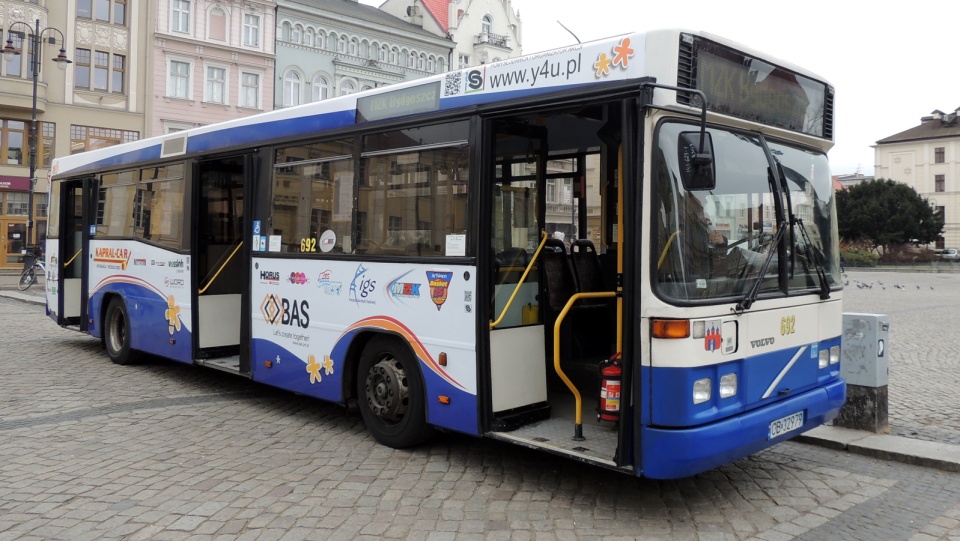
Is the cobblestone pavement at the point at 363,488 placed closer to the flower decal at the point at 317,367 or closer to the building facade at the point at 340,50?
the flower decal at the point at 317,367

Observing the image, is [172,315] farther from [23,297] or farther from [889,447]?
[23,297]

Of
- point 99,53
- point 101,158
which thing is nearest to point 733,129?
point 101,158

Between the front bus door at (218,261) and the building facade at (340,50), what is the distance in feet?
118

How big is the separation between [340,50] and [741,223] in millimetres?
46557

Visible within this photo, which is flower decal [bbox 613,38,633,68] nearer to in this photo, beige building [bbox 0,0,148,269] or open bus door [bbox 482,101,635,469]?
open bus door [bbox 482,101,635,469]

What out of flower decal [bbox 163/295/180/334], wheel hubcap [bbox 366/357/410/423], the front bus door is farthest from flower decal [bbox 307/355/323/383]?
flower decal [bbox 163/295/180/334]

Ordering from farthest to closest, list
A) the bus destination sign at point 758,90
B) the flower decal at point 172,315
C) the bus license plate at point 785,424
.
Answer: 1. the flower decal at point 172,315
2. the bus license plate at point 785,424
3. the bus destination sign at point 758,90

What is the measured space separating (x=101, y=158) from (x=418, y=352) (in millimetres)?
7041

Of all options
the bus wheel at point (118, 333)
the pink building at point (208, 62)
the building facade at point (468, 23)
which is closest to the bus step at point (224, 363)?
the bus wheel at point (118, 333)

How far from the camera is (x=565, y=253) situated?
6.58 m

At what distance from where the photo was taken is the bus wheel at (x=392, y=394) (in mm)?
6355

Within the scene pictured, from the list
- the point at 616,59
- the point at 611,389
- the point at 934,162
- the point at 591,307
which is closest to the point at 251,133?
the point at 591,307

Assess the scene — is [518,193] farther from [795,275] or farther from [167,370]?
[167,370]

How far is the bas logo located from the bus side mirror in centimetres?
397
